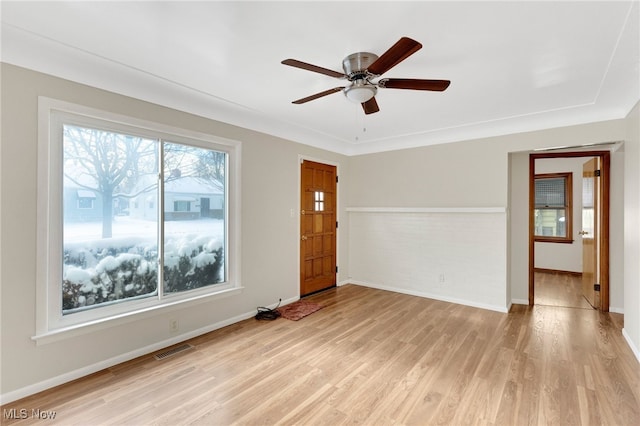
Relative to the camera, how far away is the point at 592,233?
419 centimetres

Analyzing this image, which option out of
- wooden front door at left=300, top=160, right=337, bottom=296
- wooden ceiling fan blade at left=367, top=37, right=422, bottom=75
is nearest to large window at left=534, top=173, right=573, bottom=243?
wooden front door at left=300, top=160, right=337, bottom=296

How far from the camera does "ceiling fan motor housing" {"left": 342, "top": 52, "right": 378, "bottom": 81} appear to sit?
217cm

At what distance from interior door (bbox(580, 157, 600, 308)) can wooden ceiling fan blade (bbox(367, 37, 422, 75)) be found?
395 centimetres

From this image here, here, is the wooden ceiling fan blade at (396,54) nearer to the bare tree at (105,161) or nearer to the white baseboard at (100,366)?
the bare tree at (105,161)

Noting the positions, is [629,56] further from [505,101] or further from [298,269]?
[298,269]

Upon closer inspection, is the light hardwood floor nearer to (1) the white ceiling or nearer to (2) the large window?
(1) the white ceiling

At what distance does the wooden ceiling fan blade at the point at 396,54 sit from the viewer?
5.32 ft

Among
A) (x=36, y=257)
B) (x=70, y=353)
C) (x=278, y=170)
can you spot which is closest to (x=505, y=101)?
(x=278, y=170)

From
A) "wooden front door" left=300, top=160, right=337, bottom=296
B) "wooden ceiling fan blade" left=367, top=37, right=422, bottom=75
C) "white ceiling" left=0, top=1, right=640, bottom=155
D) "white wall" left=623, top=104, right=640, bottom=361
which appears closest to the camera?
"wooden ceiling fan blade" left=367, top=37, right=422, bottom=75

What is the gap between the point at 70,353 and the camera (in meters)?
2.34
